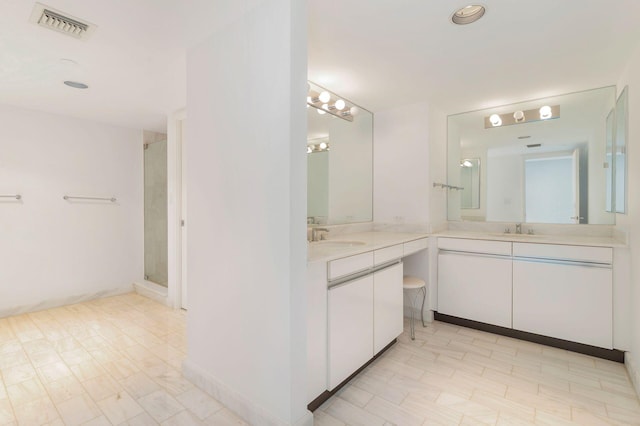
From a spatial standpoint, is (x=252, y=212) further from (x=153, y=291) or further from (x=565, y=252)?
(x=153, y=291)

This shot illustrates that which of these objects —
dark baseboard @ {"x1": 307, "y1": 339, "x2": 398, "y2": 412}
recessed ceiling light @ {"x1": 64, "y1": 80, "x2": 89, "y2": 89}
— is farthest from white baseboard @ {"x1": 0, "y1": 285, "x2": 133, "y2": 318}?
dark baseboard @ {"x1": 307, "y1": 339, "x2": 398, "y2": 412}

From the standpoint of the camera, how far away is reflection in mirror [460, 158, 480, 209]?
3.37 meters

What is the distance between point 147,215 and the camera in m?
4.08

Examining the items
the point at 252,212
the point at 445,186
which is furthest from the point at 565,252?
the point at 252,212

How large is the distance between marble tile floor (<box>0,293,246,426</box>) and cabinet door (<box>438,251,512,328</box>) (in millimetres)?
2161

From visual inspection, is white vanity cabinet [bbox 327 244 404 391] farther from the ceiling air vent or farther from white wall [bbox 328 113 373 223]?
the ceiling air vent

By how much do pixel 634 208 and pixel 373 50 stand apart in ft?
6.69

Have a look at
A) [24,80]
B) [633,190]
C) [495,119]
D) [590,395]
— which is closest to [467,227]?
[495,119]

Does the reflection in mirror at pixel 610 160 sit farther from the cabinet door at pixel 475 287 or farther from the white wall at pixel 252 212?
the white wall at pixel 252 212

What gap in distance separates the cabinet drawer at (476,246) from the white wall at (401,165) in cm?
29

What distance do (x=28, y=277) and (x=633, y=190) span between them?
5.41 meters

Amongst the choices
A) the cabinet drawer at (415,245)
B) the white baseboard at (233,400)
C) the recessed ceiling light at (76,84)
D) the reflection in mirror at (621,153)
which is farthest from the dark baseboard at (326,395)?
the recessed ceiling light at (76,84)

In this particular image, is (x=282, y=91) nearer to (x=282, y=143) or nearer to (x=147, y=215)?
(x=282, y=143)

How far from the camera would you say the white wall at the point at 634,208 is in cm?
193
